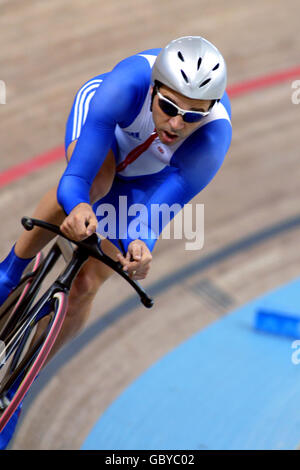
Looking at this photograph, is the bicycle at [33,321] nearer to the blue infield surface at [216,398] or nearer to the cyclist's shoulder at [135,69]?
the cyclist's shoulder at [135,69]

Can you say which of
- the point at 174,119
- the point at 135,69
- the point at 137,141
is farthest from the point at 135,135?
the point at 174,119

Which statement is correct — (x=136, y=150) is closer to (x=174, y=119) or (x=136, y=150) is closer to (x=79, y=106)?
(x=79, y=106)

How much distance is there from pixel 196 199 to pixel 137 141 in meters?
2.64

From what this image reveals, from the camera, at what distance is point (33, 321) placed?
2.85 metres

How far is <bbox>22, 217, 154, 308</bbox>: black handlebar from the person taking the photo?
8.55 ft

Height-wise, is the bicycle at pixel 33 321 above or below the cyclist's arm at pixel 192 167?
below

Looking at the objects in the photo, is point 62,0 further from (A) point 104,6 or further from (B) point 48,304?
(B) point 48,304

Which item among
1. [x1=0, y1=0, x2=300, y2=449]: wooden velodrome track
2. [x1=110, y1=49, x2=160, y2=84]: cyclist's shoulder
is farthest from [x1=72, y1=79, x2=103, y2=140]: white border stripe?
[x1=0, y1=0, x2=300, y2=449]: wooden velodrome track

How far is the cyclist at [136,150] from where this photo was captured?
8.37 ft

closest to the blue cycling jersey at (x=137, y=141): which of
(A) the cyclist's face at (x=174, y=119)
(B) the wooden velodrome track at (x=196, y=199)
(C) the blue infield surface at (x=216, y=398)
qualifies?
(A) the cyclist's face at (x=174, y=119)

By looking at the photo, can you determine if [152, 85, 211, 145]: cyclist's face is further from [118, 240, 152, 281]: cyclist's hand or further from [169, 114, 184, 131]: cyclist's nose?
[118, 240, 152, 281]: cyclist's hand

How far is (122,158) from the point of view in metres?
3.06

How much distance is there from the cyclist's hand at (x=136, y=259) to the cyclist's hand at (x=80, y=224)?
0.46 feet

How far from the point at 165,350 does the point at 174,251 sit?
0.85 m
